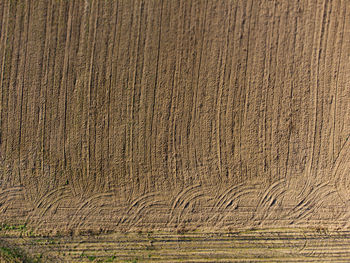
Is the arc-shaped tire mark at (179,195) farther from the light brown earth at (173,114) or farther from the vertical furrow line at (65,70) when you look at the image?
the vertical furrow line at (65,70)

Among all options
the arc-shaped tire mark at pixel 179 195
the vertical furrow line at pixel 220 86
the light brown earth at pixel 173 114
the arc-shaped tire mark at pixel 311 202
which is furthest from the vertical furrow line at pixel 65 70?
the arc-shaped tire mark at pixel 311 202

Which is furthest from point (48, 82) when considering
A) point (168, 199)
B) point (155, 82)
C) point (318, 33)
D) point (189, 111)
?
point (318, 33)

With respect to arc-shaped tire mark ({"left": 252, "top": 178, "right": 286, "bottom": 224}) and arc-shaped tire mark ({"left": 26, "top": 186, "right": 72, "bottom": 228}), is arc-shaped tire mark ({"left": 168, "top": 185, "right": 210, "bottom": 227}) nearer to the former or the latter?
arc-shaped tire mark ({"left": 252, "top": 178, "right": 286, "bottom": 224})

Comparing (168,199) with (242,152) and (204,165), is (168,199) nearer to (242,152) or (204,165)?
(204,165)

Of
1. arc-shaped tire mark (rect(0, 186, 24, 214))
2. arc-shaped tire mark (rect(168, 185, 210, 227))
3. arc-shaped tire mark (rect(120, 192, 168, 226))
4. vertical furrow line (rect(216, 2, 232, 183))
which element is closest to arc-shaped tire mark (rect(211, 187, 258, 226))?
arc-shaped tire mark (rect(168, 185, 210, 227))

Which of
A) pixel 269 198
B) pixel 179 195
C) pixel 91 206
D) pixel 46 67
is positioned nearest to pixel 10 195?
pixel 91 206

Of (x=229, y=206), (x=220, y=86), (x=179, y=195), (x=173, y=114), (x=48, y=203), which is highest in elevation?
(x=220, y=86)

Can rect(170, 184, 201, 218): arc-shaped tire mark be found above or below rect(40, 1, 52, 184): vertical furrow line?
below

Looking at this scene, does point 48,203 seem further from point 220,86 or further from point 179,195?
point 220,86
